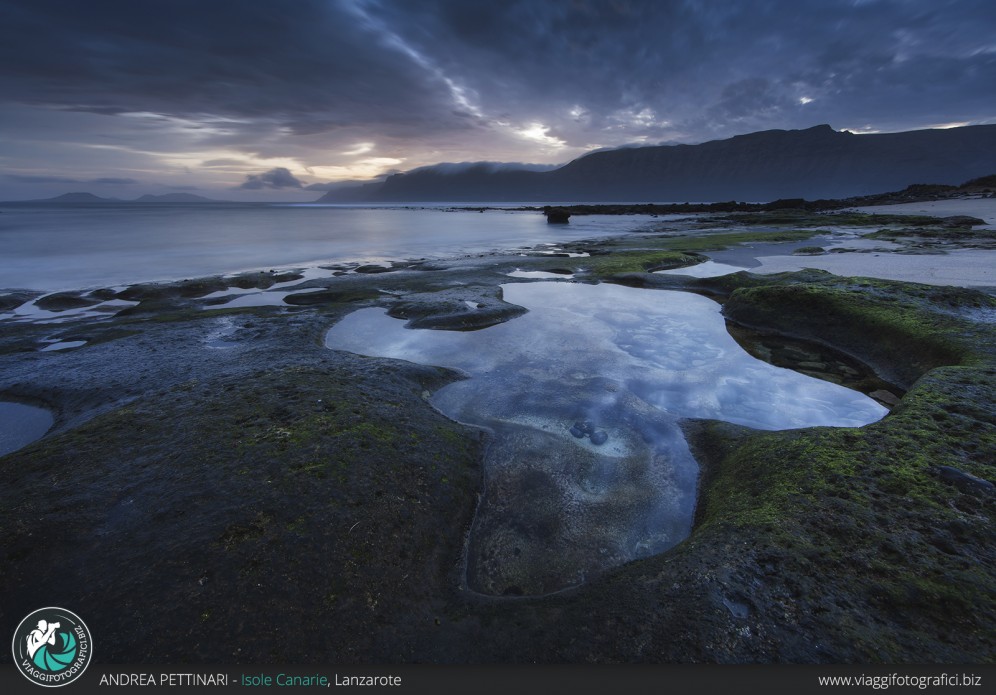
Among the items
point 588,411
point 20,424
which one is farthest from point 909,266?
point 20,424

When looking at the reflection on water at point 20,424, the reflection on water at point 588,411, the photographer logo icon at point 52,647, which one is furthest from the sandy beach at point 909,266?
the reflection on water at point 20,424

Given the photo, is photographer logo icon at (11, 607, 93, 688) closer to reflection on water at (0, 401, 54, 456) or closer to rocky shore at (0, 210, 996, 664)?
rocky shore at (0, 210, 996, 664)

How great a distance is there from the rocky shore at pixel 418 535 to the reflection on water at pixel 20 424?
21 centimetres

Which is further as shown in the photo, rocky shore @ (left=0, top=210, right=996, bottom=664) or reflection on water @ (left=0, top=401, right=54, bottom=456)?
reflection on water @ (left=0, top=401, right=54, bottom=456)

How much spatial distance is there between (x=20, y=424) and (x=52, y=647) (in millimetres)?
6656

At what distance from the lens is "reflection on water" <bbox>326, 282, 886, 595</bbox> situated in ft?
15.1

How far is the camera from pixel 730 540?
12.3 feet

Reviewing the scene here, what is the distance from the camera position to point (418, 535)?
4316mm

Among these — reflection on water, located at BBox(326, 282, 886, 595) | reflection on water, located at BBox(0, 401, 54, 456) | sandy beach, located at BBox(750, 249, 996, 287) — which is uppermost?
sandy beach, located at BBox(750, 249, 996, 287)

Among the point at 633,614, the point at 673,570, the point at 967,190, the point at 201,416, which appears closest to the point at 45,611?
the point at 201,416

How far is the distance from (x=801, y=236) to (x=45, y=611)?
41411 mm

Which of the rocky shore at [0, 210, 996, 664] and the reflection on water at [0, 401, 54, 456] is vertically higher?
the rocky shore at [0, 210, 996, 664]

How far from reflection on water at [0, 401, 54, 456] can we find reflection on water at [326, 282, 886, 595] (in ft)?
17.3

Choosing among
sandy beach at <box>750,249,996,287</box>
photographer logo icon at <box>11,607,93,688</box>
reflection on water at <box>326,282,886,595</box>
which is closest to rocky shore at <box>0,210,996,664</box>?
photographer logo icon at <box>11,607,93,688</box>
